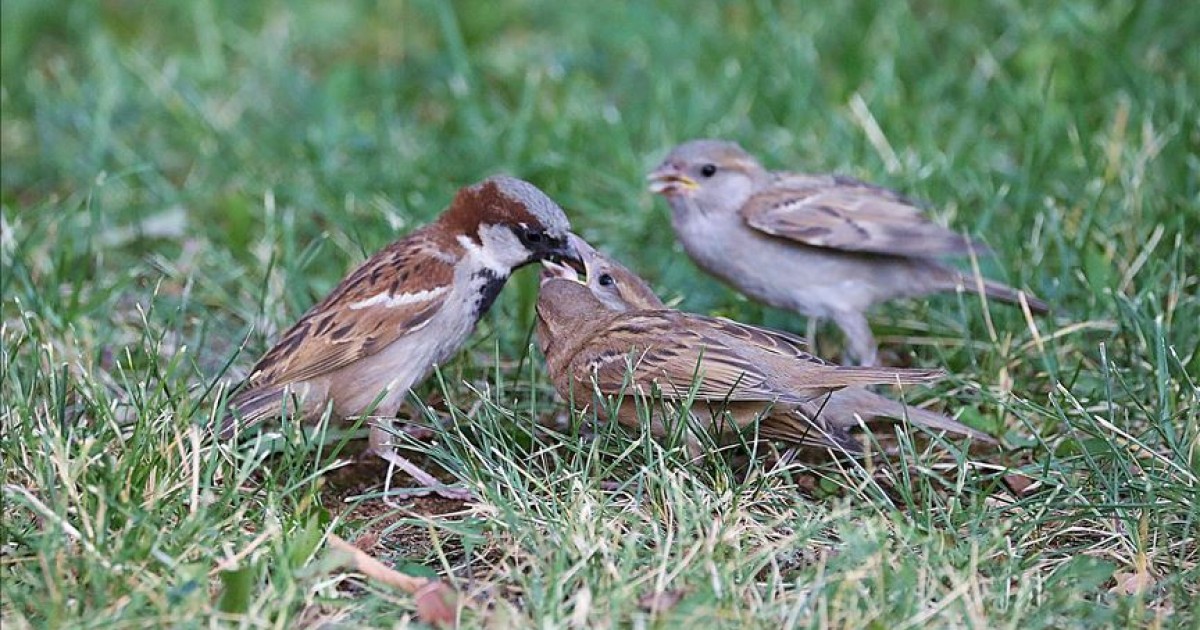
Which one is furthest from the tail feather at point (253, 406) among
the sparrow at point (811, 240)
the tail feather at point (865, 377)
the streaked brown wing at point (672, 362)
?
the sparrow at point (811, 240)

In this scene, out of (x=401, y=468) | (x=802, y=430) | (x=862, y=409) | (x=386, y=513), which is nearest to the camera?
(x=386, y=513)

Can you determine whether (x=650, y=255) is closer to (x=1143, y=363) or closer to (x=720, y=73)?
(x=720, y=73)

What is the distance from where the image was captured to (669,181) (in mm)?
5910

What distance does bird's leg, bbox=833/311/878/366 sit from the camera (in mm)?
5430

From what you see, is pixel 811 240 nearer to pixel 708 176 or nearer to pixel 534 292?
pixel 708 176

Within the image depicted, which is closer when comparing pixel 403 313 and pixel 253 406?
pixel 253 406

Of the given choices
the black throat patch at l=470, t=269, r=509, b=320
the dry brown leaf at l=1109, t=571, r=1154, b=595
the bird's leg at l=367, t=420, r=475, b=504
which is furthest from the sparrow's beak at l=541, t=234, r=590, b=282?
the dry brown leaf at l=1109, t=571, r=1154, b=595

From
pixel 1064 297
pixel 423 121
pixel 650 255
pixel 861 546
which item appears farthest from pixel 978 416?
pixel 423 121

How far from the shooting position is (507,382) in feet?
16.5

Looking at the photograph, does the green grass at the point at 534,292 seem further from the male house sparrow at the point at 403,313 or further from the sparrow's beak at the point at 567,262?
the sparrow's beak at the point at 567,262

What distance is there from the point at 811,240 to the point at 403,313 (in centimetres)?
176

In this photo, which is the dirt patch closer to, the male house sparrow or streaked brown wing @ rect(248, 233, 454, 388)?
the male house sparrow

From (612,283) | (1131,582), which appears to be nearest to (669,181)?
(612,283)

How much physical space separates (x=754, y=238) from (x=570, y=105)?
1.58 m
